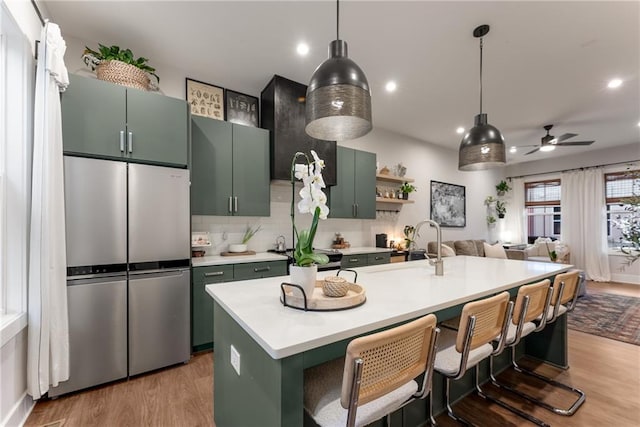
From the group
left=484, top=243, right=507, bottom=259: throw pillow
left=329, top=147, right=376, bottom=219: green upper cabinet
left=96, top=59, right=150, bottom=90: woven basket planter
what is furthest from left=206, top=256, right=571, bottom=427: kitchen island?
left=484, top=243, right=507, bottom=259: throw pillow

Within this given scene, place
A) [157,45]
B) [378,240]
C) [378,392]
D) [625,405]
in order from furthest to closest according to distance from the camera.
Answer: [378,240]
[157,45]
[625,405]
[378,392]

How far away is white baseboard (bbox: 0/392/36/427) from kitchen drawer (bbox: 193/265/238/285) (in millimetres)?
1229

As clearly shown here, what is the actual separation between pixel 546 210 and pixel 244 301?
335 inches

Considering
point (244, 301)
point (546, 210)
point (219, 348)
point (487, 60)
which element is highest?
point (487, 60)

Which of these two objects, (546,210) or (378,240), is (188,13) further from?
(546,210)

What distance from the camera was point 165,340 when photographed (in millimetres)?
2342

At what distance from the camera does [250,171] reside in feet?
10.5

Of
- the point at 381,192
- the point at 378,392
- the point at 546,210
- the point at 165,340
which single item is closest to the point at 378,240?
the point at 381,192

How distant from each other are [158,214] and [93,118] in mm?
849

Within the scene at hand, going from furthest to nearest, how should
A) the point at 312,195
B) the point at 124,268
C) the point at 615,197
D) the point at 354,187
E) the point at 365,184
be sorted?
the point at 615,197
the point at 365,184
the point at 354,187
the point at 124,268
the point at 312,195

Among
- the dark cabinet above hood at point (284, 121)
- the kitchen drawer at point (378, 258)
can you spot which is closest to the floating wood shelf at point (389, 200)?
the kitchen drawer at point (378, 258)

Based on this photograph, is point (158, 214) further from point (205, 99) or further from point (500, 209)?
point (500, 209)

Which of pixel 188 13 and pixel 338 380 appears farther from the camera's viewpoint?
pixel 188 13

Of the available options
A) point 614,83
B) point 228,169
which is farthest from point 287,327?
point 614,83
